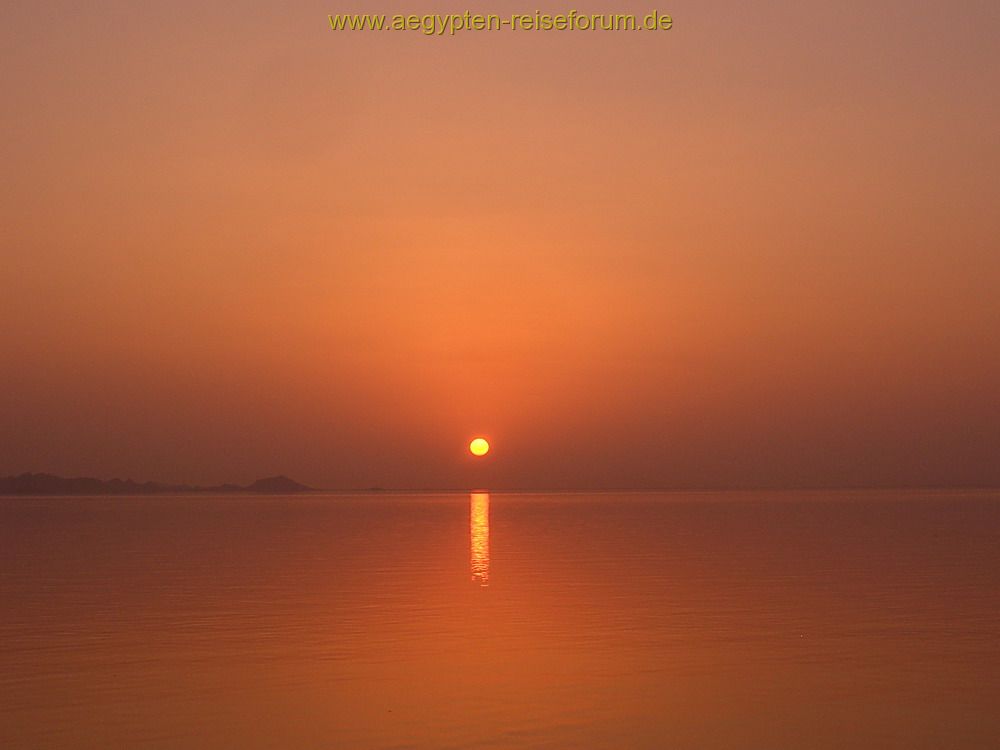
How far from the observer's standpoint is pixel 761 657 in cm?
2728

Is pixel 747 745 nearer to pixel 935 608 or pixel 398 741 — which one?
pixel 398 741

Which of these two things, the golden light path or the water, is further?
the golden light path

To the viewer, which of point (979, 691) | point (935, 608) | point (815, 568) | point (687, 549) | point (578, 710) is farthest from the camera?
point (687, 549)

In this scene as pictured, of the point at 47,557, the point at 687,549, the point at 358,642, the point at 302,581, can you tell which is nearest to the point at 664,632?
the point at 358,642

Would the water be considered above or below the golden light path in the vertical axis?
below

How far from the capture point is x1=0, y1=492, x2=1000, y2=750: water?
20.3 metres

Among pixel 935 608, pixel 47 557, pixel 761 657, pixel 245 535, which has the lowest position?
pixel 761 657

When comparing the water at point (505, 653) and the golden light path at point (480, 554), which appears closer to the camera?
the water at point (505, 653)

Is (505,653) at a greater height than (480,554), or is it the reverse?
(480,554)

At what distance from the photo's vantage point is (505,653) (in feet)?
91.4

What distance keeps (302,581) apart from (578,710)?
27.1 meters

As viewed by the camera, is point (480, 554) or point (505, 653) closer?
point (505, 653)

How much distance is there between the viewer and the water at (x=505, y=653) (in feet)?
66.5

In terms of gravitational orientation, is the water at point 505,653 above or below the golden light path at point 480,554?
below
